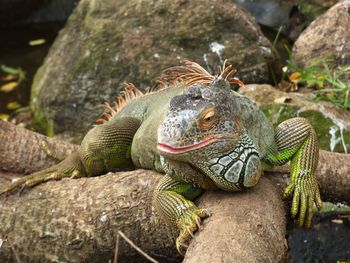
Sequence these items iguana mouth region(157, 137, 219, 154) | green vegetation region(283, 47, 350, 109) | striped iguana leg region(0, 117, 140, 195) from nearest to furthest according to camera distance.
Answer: iguana mouth region(157, 137, 219, 154)
striped iguana leg region(0, 117, 140, 195)
green vegetation region(283, 47, 350, 109)

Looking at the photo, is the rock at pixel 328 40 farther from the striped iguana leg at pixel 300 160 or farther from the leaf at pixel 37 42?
the leaf at pixel 37 42

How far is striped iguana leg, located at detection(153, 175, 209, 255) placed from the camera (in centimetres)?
289

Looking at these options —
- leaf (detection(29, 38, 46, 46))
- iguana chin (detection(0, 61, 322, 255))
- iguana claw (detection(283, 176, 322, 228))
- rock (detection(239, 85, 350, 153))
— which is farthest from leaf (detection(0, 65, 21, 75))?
iguana claw (detection(283, 176, 322, 228))

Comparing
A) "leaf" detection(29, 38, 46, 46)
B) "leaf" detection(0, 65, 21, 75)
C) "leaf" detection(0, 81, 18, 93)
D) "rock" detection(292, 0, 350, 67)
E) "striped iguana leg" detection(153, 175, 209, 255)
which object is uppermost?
"striped iguana leg" detection(153, 175, 209, 255)

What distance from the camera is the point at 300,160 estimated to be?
330 centimetres

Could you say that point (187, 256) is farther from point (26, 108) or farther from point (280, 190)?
point (26, 108)

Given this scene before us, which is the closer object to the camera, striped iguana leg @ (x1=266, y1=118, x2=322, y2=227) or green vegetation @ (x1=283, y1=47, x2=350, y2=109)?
striped iguana leg @ (x1=266, y1=118, x2=322, y2=227)

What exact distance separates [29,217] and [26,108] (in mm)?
4674

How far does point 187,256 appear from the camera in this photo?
2631mm

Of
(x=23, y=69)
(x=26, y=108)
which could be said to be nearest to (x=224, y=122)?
A: (x=26, y=108)

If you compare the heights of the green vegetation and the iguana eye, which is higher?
the iguana eye

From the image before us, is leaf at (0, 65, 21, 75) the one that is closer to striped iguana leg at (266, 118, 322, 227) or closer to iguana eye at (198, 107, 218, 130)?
striped iguana leg at (266, 118, 322, 227)

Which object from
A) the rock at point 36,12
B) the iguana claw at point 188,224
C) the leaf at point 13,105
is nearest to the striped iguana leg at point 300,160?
the iguana claw at point 188,224

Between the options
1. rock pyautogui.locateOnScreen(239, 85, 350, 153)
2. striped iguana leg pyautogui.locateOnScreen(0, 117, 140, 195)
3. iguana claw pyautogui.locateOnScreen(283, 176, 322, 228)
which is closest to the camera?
iguana claw pyautogui.locateOnScreen(283, 176, 322, 228)
